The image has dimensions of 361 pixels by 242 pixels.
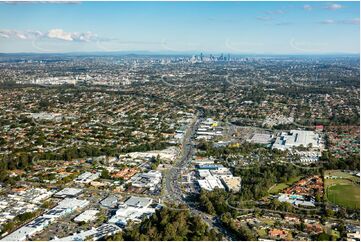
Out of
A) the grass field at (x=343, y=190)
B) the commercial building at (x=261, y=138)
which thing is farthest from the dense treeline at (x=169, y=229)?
the commercial building at (x=261, y=138)

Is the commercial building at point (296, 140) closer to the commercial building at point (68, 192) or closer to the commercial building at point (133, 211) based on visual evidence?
the commercial building at point (133, 211)

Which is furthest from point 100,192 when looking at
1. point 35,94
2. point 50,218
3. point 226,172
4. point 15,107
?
point 35,94

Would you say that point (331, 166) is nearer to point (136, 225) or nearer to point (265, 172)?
point (265, 172)

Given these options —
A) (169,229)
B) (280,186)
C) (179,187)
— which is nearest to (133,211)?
(169,229)

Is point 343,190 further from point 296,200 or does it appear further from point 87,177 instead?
point 87,177

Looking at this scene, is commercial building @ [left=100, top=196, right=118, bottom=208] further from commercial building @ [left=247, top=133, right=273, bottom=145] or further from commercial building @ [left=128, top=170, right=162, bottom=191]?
commercial building @ [left=247, top=133, right=273, bottom=145]
